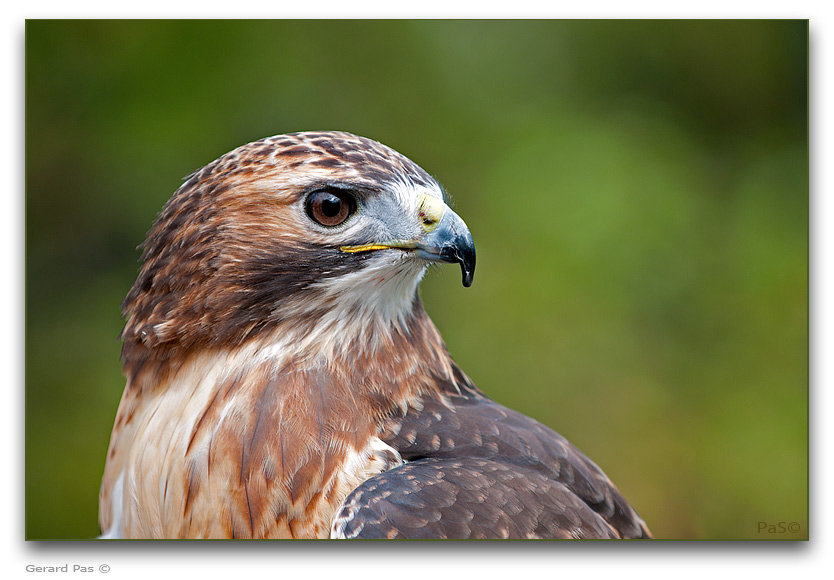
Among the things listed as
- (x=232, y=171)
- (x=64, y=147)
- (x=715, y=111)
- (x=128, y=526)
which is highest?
(x=715, y=111)

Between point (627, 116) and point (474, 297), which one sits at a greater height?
point (627, 116)

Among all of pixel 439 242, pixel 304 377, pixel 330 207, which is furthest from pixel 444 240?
pixel 304 377

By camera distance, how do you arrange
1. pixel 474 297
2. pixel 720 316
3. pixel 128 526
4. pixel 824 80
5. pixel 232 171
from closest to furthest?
pixel 232 171
pixel 128 526
pixel 824 80
pixel 720 316
pixel 474 297

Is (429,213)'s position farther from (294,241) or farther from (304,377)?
(304,377)

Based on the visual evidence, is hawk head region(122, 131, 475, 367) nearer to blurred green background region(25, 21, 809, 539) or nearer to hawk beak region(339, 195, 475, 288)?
hawk beak region(339, 195, 475, 288)

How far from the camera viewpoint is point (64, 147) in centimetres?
221

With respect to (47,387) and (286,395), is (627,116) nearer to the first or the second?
(286,395)

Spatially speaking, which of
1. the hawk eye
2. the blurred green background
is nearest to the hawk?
the hawk eye

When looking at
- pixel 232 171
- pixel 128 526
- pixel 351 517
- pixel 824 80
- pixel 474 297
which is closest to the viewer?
pixel 351 517

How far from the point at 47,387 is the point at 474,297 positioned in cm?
136

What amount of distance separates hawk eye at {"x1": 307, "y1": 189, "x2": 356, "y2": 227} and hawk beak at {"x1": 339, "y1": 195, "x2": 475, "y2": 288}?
66 millimetres

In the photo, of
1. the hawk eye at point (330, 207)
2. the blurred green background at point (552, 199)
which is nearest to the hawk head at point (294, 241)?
the hawk eye at point (330, 207)

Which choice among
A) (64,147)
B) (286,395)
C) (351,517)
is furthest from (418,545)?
(64,147)

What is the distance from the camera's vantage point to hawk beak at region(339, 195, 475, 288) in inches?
65.8
